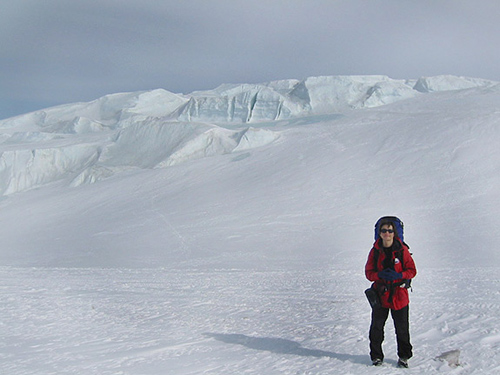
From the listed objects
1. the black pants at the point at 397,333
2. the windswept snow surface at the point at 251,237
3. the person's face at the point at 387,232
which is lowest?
the windswept snow surface at the point at 251,237

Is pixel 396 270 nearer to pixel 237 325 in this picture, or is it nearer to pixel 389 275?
pixel 389 275

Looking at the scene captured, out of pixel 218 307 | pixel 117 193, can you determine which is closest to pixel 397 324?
pixel 218 307

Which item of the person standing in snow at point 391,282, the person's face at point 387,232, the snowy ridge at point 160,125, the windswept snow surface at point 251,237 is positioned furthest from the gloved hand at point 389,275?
the snowy ridge at point 160,125

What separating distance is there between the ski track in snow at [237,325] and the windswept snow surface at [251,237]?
0.09 feet

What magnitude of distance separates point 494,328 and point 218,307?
122 inches

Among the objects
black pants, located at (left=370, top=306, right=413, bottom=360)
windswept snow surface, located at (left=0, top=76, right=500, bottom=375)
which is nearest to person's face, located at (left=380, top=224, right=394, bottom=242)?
black pants, located at (left=370, top=306, right=413, bottom=360)

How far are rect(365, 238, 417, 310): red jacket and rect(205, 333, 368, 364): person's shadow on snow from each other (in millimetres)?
516

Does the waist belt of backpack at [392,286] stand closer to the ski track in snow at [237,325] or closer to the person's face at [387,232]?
the person's face at [387,232]

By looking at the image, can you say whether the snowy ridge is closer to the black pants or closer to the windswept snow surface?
the windswept snow surface

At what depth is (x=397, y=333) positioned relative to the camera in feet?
11.2

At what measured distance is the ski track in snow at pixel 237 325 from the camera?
3570 mm

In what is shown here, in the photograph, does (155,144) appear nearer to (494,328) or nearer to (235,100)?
(235,100)

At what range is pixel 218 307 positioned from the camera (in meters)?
5.79

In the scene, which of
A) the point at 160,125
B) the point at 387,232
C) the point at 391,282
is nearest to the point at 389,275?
the point at 391,282
